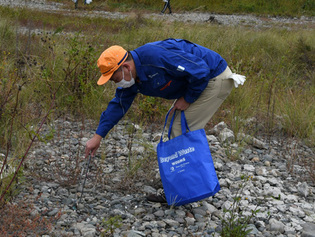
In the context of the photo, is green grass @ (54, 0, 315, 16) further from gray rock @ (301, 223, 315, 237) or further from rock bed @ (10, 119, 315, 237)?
gray rock @ (301, 223, 315, 237)

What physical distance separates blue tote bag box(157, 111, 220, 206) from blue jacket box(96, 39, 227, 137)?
Result: 1.20 feet

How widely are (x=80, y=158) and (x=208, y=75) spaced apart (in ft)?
5.42

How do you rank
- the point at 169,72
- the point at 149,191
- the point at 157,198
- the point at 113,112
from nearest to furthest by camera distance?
the point at 169,72
the point at 113,112
the point at 157,198
the point at 149,191

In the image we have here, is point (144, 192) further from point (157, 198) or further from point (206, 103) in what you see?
point (206, 103)

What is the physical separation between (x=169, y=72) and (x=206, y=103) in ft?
1.80

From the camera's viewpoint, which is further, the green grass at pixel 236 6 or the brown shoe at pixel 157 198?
the green grass at pixel 236 6

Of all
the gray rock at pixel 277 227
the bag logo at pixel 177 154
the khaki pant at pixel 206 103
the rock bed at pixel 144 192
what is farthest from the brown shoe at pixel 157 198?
the gray rock at pixel 277 227

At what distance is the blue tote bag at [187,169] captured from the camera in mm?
3549

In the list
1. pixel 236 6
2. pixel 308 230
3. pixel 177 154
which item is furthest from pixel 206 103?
pixel 236 6

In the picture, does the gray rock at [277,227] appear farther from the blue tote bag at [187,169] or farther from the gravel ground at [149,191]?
the blue tote bag at [187,169]

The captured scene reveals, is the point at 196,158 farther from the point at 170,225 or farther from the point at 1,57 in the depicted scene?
the point at 1,57

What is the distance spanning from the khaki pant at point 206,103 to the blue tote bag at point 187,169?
7.2 inches

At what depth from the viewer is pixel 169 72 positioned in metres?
3.46

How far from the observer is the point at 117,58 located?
3.33 m
